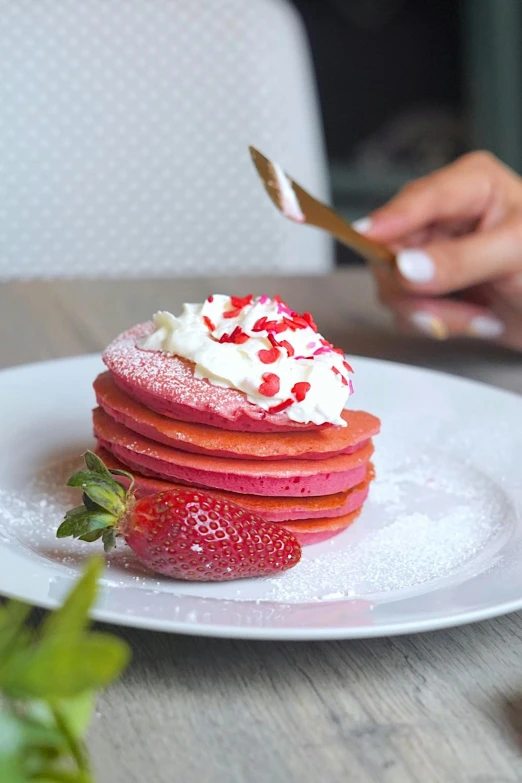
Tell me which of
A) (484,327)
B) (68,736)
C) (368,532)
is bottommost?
(484,327)

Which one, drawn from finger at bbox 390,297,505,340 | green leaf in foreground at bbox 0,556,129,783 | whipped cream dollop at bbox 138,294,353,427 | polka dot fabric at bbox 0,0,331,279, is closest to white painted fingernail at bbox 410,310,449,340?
finger at bbox 390,297,505,340

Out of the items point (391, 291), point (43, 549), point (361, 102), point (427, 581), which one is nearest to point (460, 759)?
point (427, 581)

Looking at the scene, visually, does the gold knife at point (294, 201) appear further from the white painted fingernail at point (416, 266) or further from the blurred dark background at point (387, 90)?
the blurred dark background at point (387, 90)

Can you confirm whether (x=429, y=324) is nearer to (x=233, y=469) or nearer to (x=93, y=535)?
(x=233, y=469)

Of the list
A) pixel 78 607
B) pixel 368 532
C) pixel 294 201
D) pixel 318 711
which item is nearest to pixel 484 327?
pixel 294 201

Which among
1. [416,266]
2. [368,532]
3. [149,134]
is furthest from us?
[149,134]

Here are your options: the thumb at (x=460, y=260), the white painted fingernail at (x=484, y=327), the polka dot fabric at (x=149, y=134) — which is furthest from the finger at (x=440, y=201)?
the polka dot fabric at (x=149, y=134)

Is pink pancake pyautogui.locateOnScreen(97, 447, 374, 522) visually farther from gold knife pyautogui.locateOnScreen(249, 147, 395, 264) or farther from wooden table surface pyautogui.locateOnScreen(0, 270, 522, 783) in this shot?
gold knife pyautogui.locateOnScreen(249, 147, 395, 264)
